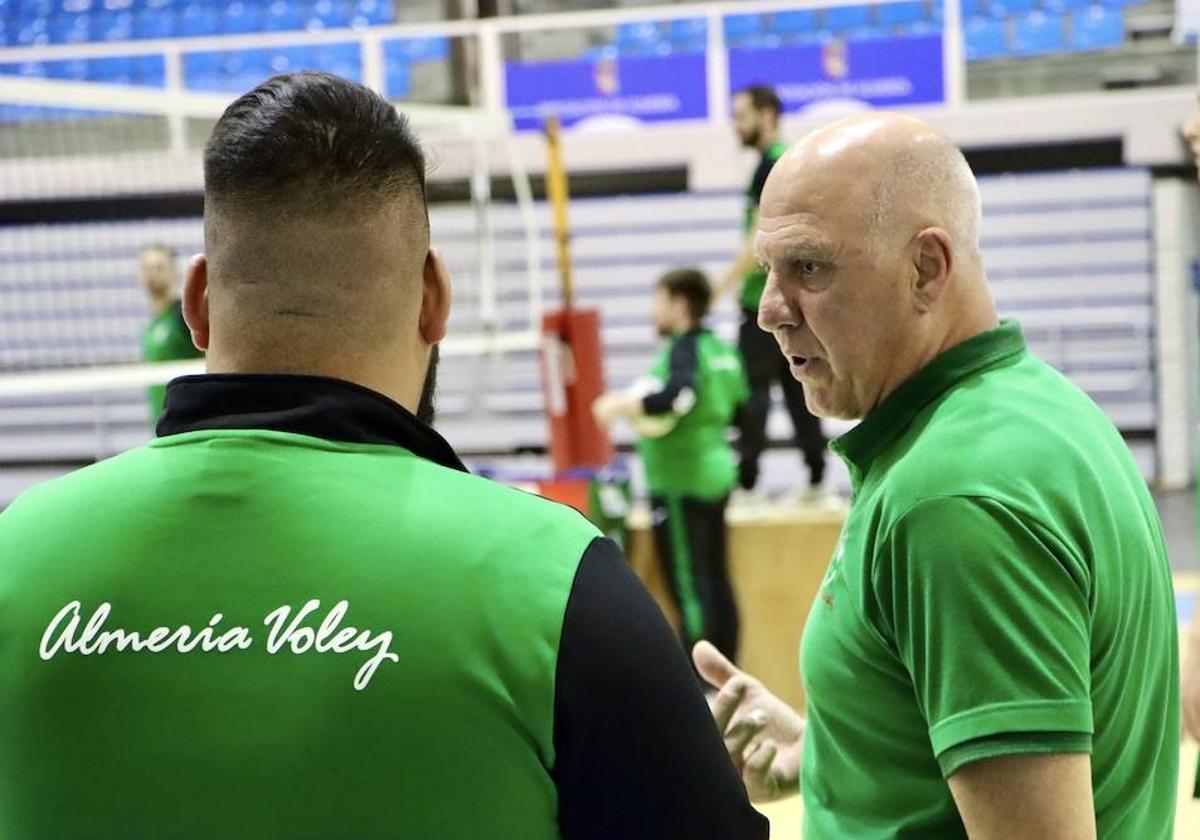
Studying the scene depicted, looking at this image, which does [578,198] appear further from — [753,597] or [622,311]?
[753,597]

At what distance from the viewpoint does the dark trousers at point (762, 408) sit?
735 centimetres

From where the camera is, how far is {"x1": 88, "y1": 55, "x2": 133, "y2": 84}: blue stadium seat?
13.5 metres

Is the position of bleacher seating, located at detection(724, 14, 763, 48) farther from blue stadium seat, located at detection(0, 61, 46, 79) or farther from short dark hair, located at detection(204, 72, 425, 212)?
short dark hair, located at detection(204, 72, 425, 212)

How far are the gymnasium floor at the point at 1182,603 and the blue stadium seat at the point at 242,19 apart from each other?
30.0ft

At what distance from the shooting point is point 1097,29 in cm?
1220

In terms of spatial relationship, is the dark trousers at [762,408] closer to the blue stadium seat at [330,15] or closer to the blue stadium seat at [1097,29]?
the blue stadium seat at [1097,29]

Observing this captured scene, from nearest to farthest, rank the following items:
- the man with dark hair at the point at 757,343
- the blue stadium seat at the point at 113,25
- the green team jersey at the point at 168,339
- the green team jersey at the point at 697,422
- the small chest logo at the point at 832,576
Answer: the small chest logo at the point at 832,576
the green team jersey at the point at 697,422
the man with dark hair at the point at 757,343
the green team jersey at the point at 168,339
the blue stadium seat at the point at 113,25

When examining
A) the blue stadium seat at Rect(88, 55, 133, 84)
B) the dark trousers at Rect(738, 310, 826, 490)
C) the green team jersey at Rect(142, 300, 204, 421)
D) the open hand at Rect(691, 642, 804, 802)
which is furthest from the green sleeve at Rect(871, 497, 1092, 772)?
the blue stadium seat at Rect(88, 55, 133, 84)

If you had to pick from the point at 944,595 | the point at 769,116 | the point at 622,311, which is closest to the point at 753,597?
the point at 769,116

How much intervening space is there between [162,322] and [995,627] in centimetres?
716

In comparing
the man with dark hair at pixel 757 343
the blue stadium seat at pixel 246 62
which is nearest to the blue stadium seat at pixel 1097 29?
the man with dark hair at pixel 757 343

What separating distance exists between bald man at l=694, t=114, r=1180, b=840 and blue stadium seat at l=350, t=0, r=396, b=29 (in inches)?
489

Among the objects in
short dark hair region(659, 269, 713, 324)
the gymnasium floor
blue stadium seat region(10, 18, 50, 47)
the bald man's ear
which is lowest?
the gymnasium floor

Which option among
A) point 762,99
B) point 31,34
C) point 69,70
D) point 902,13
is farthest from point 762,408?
point 31,34
